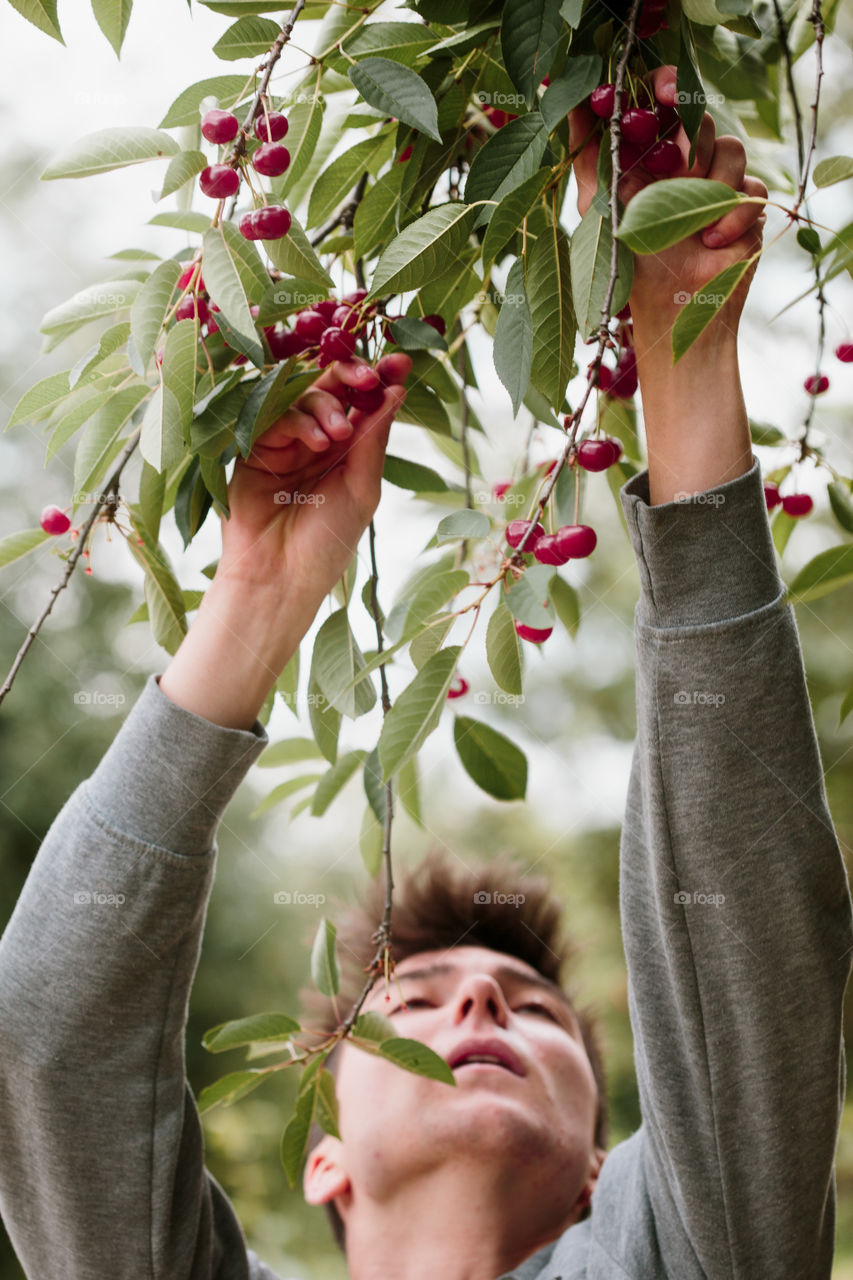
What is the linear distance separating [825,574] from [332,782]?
59 cm

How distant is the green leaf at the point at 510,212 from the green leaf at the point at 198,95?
0.20 meters

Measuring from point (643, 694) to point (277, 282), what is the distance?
0.36 m

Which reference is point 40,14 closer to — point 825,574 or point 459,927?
point 825,574

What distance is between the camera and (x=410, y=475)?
84 cm

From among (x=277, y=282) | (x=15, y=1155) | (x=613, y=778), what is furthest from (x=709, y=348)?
(x=613, y=778)

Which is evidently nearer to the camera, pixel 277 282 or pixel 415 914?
pixel 277 282

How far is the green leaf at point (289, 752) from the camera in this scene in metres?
1.06

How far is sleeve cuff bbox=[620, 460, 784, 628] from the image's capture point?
0.62 m

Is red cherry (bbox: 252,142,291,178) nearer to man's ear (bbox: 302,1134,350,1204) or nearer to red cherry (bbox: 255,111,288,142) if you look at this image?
red cherry (bbox: 255,111,288,142)

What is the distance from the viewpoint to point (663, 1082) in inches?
29.6

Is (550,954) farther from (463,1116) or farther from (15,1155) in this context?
(15,1155)

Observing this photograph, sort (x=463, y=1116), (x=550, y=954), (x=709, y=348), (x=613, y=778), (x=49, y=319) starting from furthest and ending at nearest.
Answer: (x=613, y=778), (x=550, y=954), (x=463, y=1116), (x=49, y=319), (x=709, y=348)

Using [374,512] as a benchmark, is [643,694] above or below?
below

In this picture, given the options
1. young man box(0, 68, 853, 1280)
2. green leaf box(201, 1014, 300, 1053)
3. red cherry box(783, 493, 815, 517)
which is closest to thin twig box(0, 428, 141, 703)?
young man box(0, 68, 853, 1280)
